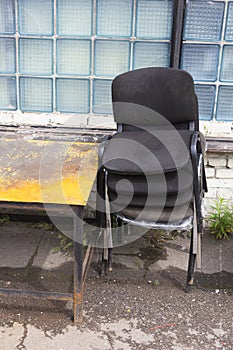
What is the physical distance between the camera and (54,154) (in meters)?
2.94

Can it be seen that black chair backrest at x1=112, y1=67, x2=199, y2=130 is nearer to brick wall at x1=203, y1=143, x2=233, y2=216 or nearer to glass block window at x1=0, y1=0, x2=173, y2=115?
glass block window at x1=0, y1=0, x2=173, y2=115

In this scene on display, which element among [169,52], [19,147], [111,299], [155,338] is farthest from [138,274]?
[169,52]

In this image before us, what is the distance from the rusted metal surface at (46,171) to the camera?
2299 millimetres

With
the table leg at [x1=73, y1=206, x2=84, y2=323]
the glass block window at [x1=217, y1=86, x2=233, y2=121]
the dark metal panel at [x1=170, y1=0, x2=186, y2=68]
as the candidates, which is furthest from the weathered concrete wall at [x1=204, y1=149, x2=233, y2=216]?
the table leg at [x1=73, y1=206, x2=84, y2=323]

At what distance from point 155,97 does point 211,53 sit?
794 mm

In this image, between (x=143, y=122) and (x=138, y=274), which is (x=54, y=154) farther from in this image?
(x=138, y=274)

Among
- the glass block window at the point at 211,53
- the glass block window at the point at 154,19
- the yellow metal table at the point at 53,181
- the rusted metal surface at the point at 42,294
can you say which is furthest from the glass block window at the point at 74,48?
the rusted metal surface at the point at 42,294

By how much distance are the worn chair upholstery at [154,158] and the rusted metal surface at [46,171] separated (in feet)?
0.61

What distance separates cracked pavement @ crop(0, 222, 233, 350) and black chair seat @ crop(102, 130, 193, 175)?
907 millimetres

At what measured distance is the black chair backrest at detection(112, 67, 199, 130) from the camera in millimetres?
2895

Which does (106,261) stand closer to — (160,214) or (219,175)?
(160,214)

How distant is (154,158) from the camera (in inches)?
98.7

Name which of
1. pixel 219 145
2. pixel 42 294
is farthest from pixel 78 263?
pixel 219 145

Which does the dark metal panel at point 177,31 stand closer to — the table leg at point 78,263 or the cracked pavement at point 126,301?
the cracked pavement at point 126,301
